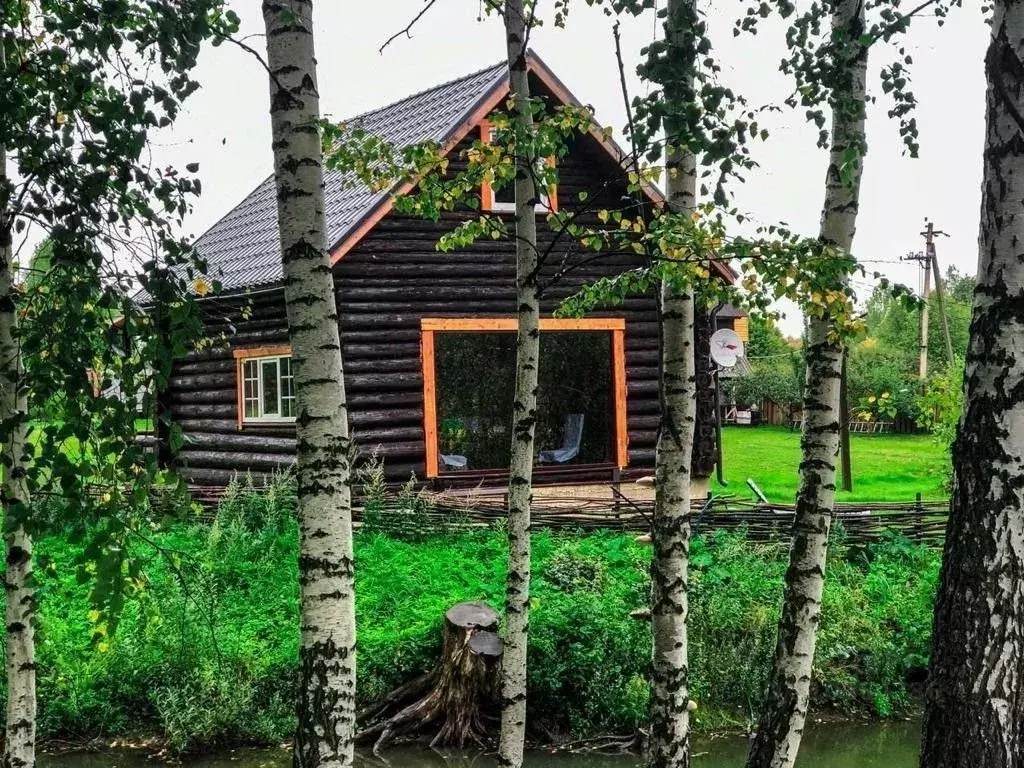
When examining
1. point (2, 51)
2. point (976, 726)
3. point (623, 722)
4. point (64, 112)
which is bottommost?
point (623, 722)

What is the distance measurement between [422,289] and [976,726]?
10989mm

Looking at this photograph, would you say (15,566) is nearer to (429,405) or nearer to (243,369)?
(429,405)

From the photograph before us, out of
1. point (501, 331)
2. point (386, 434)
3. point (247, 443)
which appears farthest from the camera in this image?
point (247, 443)

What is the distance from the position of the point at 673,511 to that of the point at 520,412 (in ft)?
3.88

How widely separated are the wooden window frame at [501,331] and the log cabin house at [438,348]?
0.02 metres

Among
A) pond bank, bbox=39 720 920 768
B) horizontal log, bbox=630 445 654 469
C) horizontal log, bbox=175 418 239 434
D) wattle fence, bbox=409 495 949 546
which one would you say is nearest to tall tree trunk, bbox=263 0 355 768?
pond bank, bbox=39 720 920 768

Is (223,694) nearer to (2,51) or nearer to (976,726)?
(2,51)

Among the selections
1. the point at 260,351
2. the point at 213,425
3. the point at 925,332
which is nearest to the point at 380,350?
the point at 260,351

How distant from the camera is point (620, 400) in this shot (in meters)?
15.9

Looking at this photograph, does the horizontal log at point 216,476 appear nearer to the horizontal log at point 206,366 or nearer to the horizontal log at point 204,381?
the horizontal log at point 204,381

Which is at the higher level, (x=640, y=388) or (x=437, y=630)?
(x=640, y=388)

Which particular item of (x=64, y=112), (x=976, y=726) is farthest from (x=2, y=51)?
(x=976, y=726)

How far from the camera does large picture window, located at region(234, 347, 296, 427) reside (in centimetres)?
1535

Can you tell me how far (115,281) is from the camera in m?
4.14
